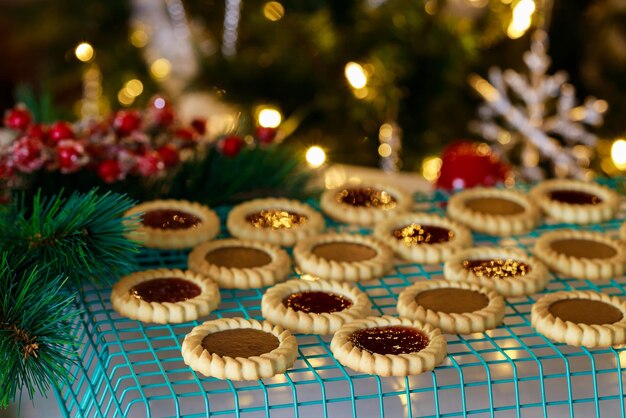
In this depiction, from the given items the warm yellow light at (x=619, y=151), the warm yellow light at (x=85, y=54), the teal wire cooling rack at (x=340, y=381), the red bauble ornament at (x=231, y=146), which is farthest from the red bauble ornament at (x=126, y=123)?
the warm yellow light at (x=619, y=151)

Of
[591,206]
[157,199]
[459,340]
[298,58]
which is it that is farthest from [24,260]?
[298,58]

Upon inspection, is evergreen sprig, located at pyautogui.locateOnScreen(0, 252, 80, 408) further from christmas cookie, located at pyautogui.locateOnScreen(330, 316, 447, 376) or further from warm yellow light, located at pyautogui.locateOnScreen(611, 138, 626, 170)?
warm yellow light, located at pyautogui.locateOnScreen(611, 138, 626, 170)

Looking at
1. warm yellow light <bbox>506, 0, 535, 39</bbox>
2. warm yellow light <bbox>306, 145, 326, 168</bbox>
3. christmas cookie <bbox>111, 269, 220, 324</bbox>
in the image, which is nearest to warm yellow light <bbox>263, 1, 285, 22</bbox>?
warm yellow light <bbox>306, 145, 326, 168</bbox>

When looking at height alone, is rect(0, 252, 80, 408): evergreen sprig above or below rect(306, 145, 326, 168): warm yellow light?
below

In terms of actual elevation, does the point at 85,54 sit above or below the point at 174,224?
above

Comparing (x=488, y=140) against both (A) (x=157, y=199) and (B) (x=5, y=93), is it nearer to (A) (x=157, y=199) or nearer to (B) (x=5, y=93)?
(A) (x=157, y=199)

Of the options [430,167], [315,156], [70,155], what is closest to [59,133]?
[70,155]

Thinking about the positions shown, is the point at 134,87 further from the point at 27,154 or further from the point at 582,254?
the point at 582,254
